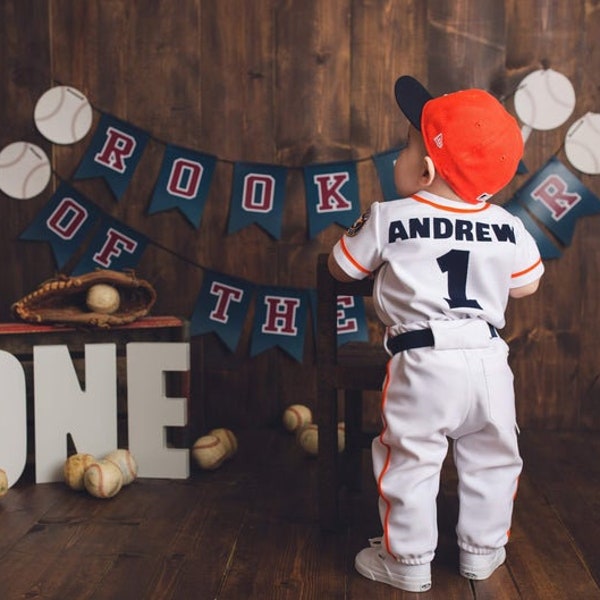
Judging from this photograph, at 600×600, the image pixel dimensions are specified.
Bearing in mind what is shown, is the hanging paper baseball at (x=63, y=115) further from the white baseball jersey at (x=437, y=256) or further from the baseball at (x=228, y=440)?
the white baseball jersey at (x=437, y=256)

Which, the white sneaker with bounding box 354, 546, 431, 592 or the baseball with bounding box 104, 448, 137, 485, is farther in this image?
the baseball with bounding box 104, 448, 137, 485

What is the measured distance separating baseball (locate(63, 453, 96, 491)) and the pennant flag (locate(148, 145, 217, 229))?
3.22 ft

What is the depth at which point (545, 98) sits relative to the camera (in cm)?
299

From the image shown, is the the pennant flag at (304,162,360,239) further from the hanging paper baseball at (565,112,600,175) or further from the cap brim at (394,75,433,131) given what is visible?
the cap brim at (394,75,433,131)

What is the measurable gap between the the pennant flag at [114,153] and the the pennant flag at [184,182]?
0.10 metres

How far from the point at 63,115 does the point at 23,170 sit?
231mm

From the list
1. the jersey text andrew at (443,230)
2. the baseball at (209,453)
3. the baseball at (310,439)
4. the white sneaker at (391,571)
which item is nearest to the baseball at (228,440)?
the baseball at (209,453)

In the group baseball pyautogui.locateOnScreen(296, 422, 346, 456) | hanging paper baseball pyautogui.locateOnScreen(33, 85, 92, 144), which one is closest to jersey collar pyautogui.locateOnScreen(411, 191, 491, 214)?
baseball pyautogui.locateOnScreen(296, 422, 346, 456)

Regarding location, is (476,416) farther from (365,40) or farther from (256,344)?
(365,40)

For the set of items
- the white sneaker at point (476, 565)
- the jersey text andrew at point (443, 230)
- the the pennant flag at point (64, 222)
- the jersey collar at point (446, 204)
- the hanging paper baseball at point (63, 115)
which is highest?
the hanging paper baseball at point (63, 115)

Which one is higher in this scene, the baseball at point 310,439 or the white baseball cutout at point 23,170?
the white baseball cutout at point 23,170

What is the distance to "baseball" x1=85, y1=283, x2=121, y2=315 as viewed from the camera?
256 cm

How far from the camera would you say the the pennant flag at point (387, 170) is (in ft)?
9.92

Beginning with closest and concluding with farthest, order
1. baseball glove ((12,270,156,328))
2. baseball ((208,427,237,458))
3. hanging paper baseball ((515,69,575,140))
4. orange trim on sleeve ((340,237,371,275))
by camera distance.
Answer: orange trim on sleeve ((340,237,371,275)) < baseball glove ((12,270,156,328)) < baseball ((208,427,237,458)) < hanging paper baseball ((515,69,575,140))
